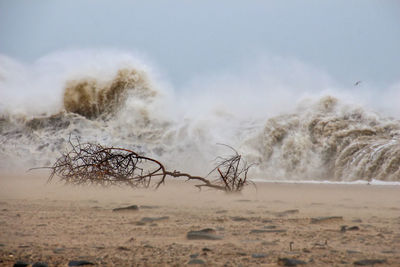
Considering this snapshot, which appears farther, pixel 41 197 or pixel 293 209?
pixel 41 197

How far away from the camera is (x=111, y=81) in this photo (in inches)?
493

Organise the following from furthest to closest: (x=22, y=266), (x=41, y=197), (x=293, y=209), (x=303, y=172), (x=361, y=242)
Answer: (x=303, y=172) → (x=41, y=197) → (x=293, y=209) → (x=361, y=242) → (x=22, y=266)

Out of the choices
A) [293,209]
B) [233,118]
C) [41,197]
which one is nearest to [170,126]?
[233,118]

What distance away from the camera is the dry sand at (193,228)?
5.46 feet

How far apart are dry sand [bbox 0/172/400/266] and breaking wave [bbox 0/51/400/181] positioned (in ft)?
14.7

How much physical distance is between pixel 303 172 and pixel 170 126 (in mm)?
3950

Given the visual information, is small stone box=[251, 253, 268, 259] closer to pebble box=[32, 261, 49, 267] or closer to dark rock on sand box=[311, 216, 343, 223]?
pebble box=[32, 261, 49, 267]

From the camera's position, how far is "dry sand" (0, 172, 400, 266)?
1.66 meters

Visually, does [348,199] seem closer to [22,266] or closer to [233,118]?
[22,266]

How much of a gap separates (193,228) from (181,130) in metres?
8.11

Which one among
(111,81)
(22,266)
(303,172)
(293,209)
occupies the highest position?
(111,81)

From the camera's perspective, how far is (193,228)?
7.59ft

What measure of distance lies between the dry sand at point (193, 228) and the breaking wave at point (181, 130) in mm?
4482

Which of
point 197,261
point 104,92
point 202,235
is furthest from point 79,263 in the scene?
point 104,92
